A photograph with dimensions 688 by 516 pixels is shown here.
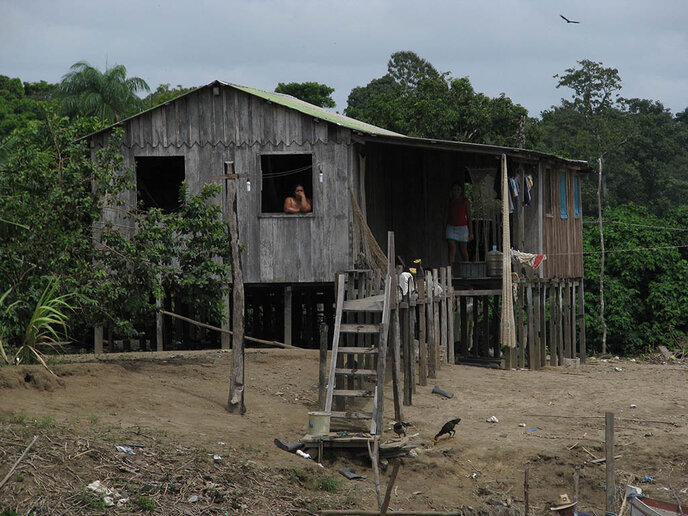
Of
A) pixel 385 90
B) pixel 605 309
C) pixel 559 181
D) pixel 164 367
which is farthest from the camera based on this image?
pixel 385 90

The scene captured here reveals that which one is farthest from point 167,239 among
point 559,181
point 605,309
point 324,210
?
point 605,309

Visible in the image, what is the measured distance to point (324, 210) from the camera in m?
18.3

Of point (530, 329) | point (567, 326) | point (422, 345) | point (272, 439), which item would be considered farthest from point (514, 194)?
point (272, 439)

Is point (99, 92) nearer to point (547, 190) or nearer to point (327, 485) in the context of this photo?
point (547, 190)

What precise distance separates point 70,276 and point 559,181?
515 inches

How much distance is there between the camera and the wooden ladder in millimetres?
13023

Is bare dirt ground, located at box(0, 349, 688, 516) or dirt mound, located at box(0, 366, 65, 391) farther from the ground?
dirt mound, located at box(0, 366, 65, 391)

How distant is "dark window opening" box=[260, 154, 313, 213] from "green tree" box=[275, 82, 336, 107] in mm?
27387

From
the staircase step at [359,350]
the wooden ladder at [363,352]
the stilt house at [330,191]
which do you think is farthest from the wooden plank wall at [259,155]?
the staircase step at [359,350]

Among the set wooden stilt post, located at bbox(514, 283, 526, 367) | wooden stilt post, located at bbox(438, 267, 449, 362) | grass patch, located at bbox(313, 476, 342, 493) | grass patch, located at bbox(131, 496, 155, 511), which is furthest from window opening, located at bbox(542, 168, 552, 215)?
grass patch, located at bbox(131, 496, 155, 511)

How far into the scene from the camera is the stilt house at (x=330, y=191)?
722 inches

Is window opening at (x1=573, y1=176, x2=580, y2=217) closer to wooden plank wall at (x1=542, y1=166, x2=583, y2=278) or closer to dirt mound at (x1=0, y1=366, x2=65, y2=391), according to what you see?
wooden plank wall at (x1=542, y1=166, x2=583, y2=278)

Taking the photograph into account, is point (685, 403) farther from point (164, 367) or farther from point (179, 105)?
point (179, 105)

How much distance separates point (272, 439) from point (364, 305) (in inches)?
112
